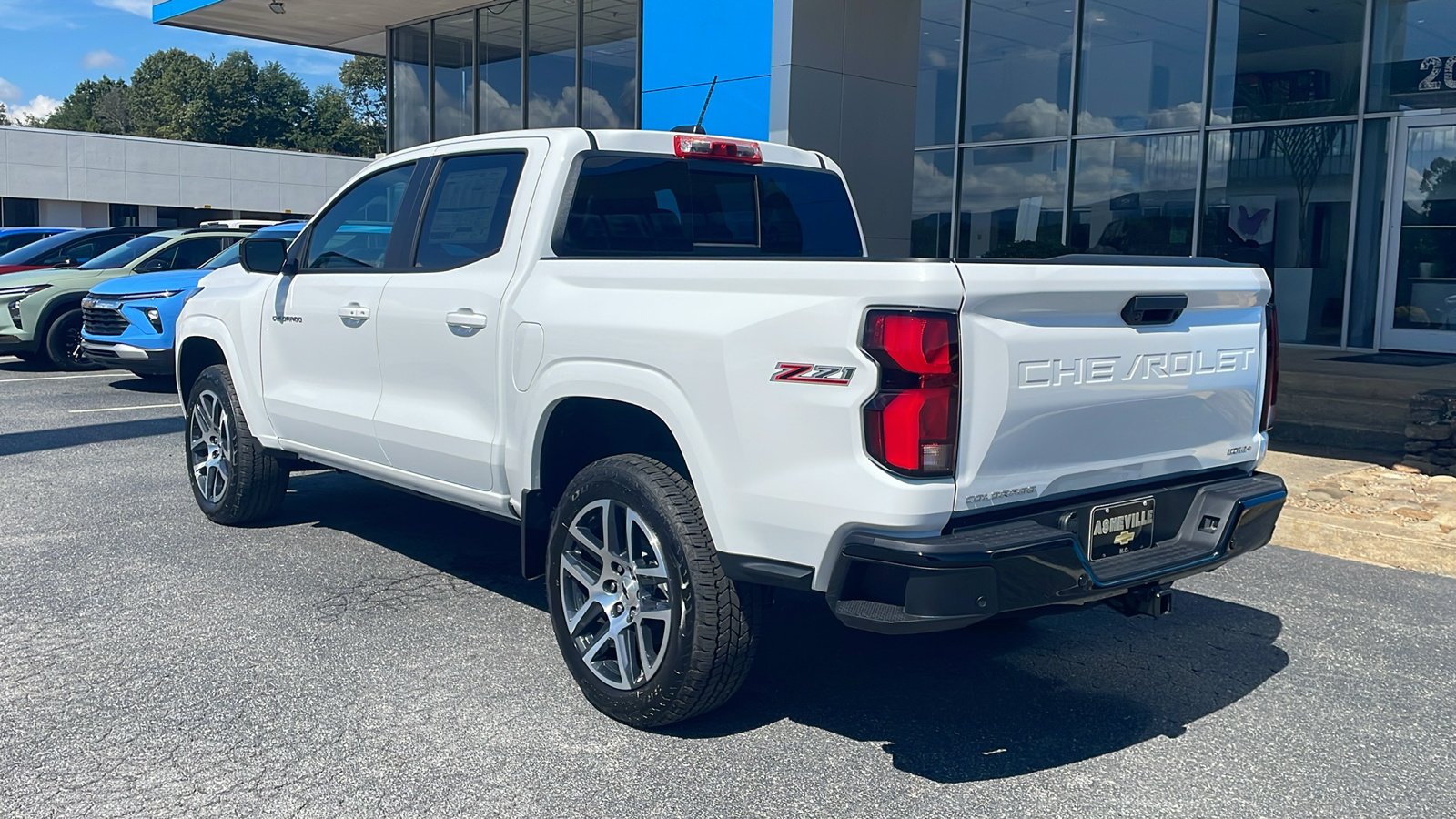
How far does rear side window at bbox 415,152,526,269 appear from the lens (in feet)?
15.9

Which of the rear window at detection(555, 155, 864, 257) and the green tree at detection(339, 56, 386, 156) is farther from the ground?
the green tree at detection(339, 56, 386, 156)

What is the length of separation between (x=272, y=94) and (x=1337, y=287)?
118 meters

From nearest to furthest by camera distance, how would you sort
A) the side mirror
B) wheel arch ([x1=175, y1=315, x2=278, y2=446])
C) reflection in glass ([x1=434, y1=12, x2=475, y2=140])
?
the side mirror → wheel arch ([x1=175, y1=315, x2=278, y2=446]) → reflection in glass ([x1=434, y1=12, x2=475, y2=140])

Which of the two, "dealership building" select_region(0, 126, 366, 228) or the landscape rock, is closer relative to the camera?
the landscape rock

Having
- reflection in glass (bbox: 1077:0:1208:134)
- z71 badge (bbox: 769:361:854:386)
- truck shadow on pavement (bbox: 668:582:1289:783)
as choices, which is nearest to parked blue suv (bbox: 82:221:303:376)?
truck shadow on pavement (bbox: 668:582:1289:783)

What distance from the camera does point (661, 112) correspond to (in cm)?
1323

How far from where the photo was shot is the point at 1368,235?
14.2 meters

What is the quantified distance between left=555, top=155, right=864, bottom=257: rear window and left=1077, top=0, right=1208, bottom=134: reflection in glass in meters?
11.5

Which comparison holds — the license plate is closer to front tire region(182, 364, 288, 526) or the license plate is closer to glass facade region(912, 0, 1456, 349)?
front tire region(182, 364, 288, 526)

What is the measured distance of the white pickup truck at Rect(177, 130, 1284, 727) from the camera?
331 centimetres

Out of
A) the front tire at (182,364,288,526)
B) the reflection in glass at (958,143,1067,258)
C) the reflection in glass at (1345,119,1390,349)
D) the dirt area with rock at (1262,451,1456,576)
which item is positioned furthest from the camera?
the reflection in glass at (958,143,1067,258)

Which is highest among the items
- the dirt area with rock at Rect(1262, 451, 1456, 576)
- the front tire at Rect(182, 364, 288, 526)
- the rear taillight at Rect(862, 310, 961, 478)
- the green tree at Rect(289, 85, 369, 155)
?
the green tree at Rect(289, 85, 369, 155)

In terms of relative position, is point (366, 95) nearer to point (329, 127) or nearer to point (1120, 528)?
point (329, 127)

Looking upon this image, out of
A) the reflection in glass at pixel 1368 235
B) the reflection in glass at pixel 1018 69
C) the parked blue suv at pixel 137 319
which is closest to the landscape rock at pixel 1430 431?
the reflection in glass at pixel 1368 235
